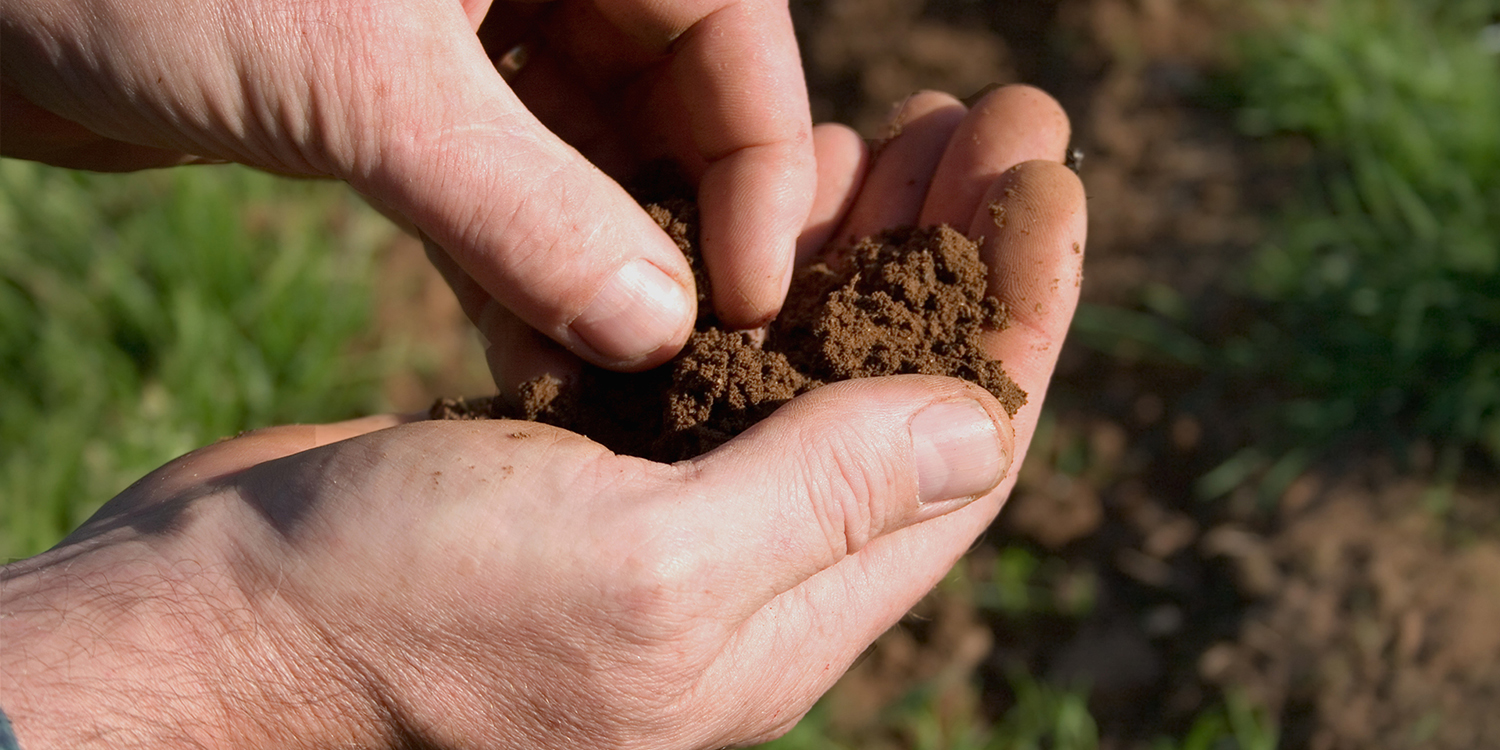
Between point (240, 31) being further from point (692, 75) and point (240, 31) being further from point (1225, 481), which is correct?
point (1225, 481)

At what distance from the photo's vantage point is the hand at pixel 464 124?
1.61 m

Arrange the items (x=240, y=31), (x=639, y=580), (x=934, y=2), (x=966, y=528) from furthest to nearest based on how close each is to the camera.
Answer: (x=934, y=2), (x=966, y=528), (x=240, y=31), (x=639, y=580)

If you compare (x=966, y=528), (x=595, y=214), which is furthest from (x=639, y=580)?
(x=966, y=528)

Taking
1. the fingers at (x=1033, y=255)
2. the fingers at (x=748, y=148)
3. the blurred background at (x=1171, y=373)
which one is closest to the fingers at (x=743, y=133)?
the fingers at (x=748, y=148)

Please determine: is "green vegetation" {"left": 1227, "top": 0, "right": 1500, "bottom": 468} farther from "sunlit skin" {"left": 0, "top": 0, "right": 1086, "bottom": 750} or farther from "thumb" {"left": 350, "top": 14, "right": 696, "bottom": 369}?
"thumb" {"left": 350, "top": 14, "right": 696, "bottom": 369}

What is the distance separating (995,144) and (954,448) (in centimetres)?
83

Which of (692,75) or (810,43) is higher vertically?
(692,75)

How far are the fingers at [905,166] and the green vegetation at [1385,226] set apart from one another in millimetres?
1610

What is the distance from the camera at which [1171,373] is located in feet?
11.7

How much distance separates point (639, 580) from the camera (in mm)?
1465

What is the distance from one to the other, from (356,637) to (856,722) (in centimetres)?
198

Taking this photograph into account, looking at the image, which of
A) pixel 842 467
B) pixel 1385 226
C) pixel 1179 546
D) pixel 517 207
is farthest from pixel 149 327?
pixel 1385 226

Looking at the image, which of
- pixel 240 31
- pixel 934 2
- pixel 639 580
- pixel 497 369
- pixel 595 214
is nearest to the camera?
pixel 639 580

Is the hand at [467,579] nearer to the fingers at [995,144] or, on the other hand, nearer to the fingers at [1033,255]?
the fingers at [1033,255]
